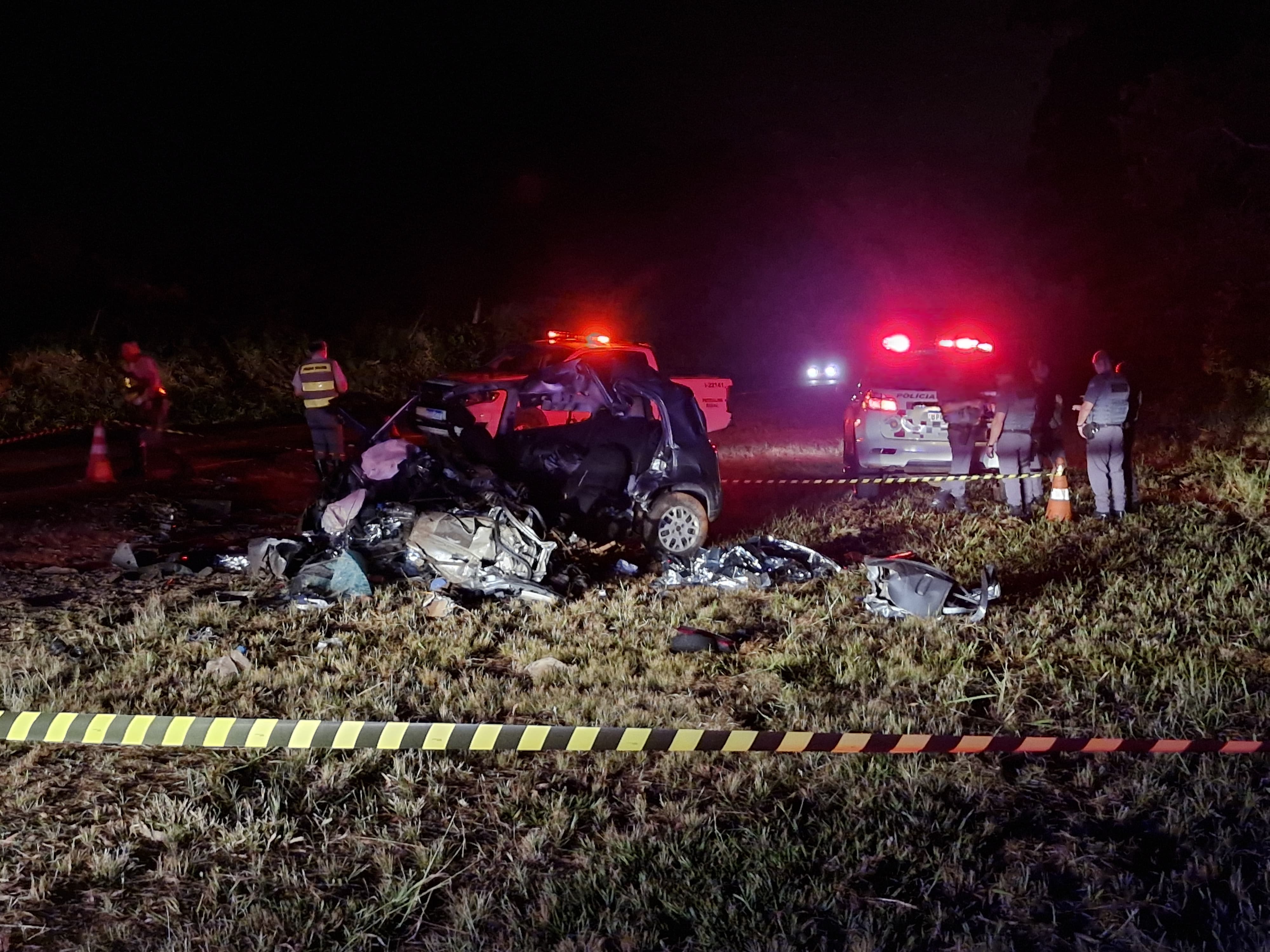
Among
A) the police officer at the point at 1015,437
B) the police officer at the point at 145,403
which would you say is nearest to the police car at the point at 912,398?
the police officer at the point at 1015,437

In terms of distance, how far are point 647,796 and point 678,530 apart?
4.42 meters

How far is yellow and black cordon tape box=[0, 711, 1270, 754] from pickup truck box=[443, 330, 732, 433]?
19.7ft

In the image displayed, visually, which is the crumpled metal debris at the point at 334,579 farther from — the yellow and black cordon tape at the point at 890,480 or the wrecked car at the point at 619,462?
the yellow and black cordon tape at the point at 890,480

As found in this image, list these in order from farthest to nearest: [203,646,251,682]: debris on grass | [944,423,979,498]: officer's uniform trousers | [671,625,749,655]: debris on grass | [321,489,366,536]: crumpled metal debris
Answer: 1. [944,423,979,498]: officer's uniform trousers
2. [321,489,366,536]: crumpled metal debris
3. [671,625,749,655]: debris on grass
4. [203,646,251,682]: debris on grass

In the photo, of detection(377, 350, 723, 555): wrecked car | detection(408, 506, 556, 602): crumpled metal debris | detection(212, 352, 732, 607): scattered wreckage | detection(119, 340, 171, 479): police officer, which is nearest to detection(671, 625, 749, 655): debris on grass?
detection(212, 352, 732, 607): scattered wreckage

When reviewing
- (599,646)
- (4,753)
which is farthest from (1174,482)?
(4,753)

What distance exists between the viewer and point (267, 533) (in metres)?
9.52

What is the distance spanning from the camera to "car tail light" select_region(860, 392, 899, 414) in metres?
11.2

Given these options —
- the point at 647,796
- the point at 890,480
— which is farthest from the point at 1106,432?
the point at 647,796

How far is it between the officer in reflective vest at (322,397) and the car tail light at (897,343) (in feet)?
19.1

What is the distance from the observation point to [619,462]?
28.5 feet

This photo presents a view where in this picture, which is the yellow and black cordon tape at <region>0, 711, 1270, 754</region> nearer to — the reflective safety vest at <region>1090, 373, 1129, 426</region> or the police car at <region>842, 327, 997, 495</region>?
the reflective safety vest at <region>1090, 373, 1129, 426</region>

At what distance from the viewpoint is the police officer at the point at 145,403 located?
11.8m

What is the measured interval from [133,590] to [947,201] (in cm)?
4522
